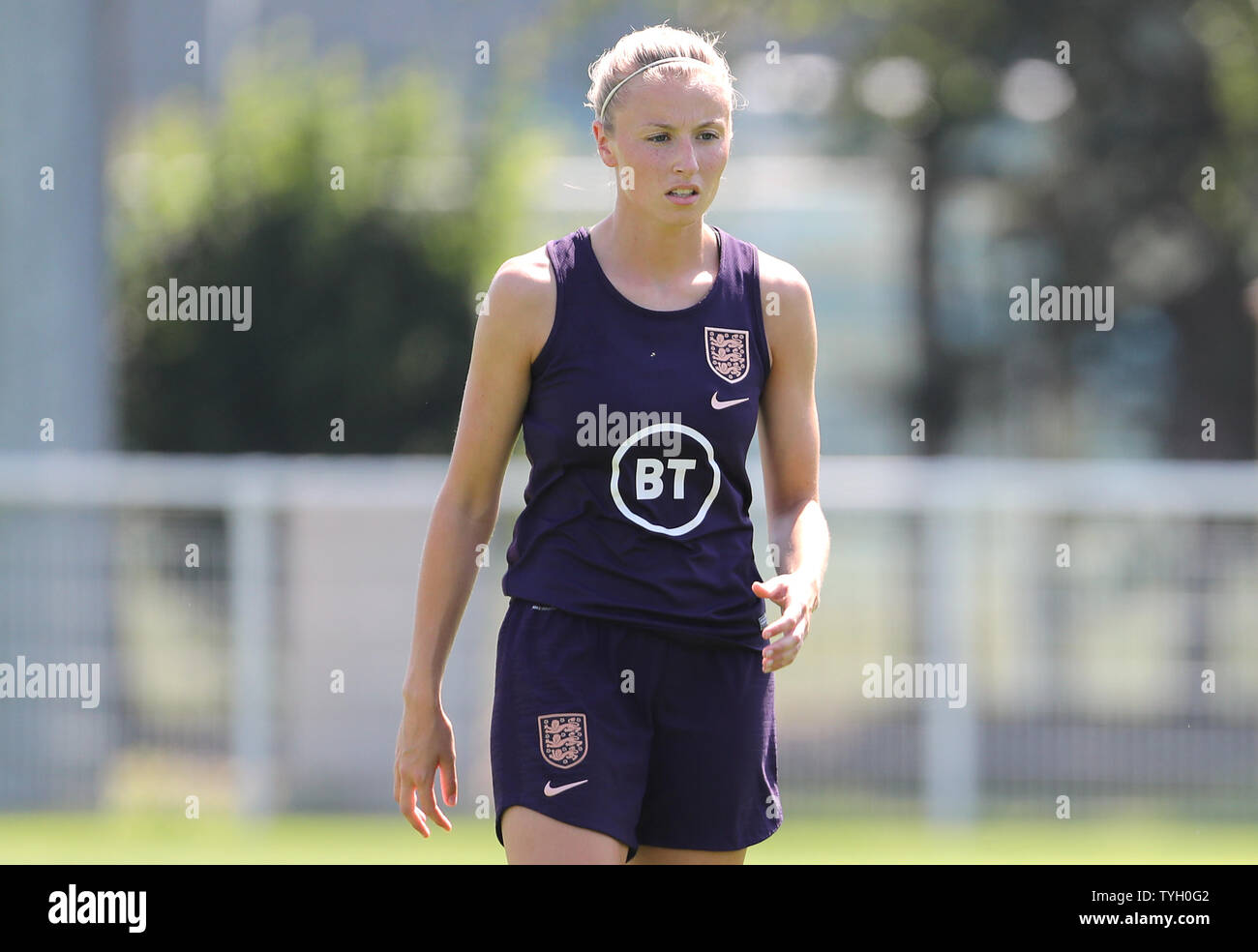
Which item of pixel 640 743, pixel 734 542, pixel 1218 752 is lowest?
pixel 1218 752

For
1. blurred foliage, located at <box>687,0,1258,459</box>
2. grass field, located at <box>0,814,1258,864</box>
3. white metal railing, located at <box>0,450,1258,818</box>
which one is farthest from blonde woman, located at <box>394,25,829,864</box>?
blurred foliage, located at <box>687,0,1258,459</box>

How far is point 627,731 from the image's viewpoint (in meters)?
3.12

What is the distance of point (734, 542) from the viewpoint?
320 cm

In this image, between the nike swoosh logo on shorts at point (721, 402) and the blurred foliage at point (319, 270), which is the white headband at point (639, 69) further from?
the blurred foliage at point (319, 270)

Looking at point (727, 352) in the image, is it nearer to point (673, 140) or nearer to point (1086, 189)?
point (673, 140)

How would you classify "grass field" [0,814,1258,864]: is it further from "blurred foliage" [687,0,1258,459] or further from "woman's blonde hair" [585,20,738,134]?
"woman's blonde hair" [585,20,738,134]

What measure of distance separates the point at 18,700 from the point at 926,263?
6722 millimetres

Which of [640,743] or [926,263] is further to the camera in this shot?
[926,263]

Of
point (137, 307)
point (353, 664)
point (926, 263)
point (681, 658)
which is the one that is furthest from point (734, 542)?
point (926, 263)

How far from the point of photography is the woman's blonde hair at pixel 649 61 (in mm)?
3186

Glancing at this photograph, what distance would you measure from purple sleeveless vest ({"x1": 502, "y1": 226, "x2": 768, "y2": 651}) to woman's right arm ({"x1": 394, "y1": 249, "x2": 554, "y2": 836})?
1.8 inches

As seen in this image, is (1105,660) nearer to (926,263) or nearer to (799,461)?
(926,263)

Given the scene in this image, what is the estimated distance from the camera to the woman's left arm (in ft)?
10.8

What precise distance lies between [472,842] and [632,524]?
518 cm
